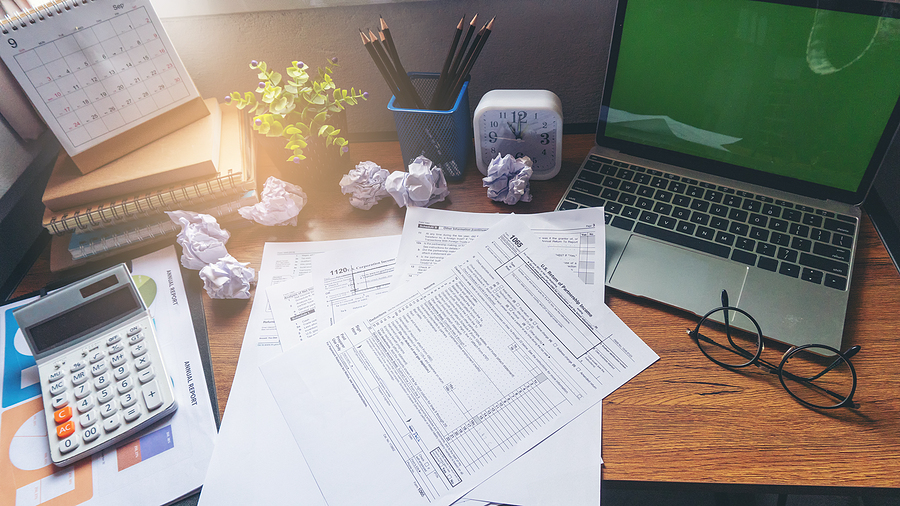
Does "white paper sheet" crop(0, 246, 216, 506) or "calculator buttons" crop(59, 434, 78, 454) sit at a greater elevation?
"calculator buttons" crop(59, 434, 78, 454)

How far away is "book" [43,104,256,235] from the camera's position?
28.2 inches

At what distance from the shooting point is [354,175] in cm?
79

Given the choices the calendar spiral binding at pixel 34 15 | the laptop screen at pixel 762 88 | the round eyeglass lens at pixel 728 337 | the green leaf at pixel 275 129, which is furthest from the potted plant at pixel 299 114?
the round eyeglass lens at pixel 728 337

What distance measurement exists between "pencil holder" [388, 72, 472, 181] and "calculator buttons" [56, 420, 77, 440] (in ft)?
1.82

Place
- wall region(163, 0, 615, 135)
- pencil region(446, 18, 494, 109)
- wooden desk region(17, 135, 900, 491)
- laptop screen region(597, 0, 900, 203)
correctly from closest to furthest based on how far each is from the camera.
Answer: wooden desk region(17, 135, 900, 491)
laptop screen region(597, 0, 900, 203)
pencil region(446, 18, 494, 109)
wall region(163, 0, 615, 135)

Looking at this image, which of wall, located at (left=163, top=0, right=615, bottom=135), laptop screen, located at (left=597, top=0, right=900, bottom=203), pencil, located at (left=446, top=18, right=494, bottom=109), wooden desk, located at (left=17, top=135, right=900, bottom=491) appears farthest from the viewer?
wall, located at (left=163, top=0, right=615, bottom=135)

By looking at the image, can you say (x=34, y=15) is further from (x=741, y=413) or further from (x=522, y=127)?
(x=741, y=413)

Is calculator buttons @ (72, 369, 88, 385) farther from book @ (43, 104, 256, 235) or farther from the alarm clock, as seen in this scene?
the alarm clock

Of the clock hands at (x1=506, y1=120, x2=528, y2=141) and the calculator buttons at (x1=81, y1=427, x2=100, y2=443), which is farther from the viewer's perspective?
the clock hands at (x1=506, y1=120, x2=528, y2=141)

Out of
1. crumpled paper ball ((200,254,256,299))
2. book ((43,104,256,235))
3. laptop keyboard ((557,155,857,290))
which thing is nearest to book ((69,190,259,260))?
book ((43,104,256,235))

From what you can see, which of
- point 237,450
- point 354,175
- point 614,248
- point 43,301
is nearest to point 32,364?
point 43,301

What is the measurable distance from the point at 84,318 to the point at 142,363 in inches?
4.5

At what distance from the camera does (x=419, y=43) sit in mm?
865

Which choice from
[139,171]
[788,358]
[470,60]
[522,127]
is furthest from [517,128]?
[139,171]
